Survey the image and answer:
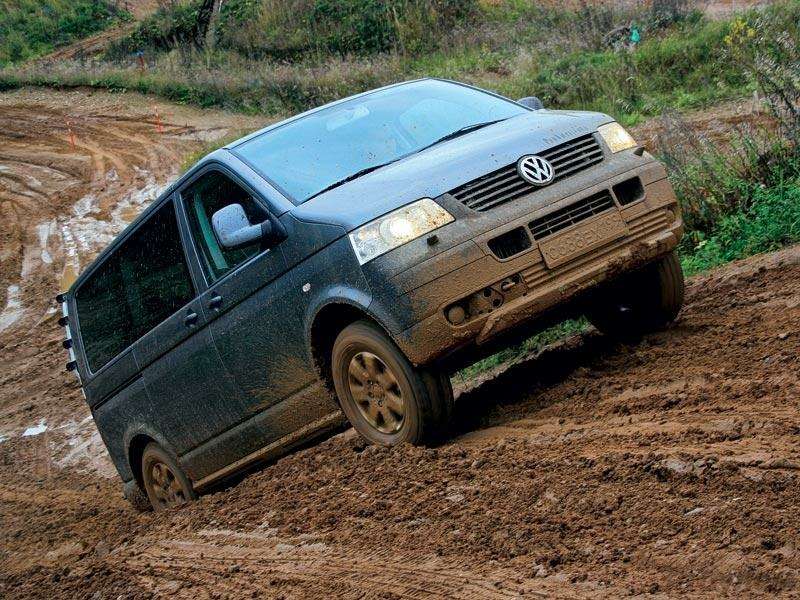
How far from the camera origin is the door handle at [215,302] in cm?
627

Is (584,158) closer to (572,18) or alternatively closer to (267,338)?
(267,338)

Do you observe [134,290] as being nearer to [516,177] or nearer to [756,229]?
[516,177]

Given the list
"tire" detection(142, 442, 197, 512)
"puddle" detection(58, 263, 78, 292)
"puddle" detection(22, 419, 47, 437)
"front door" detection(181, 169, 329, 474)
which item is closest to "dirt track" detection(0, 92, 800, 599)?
"tire" detection(142, 442, 197, 512)

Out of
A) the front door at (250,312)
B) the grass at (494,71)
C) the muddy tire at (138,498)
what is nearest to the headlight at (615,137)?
the front door at (250,312)

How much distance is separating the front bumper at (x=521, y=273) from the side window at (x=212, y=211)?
1.30 meters

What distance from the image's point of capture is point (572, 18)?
22859 millimetres

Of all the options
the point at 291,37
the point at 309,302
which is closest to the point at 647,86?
the point at 309,302

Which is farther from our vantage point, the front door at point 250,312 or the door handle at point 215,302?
the door handle at point 215,302

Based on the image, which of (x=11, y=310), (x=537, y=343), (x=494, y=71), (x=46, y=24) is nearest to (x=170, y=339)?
(x=537, y=343)

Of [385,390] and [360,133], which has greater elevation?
[360,133]

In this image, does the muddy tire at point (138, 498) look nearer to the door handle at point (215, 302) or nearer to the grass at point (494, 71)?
the door handle at point (215, 302)

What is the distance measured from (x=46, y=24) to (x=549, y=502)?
158ft

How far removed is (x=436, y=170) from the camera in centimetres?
545

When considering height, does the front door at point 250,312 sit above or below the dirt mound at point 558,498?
above
